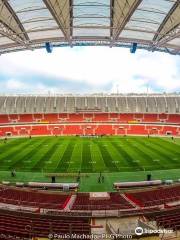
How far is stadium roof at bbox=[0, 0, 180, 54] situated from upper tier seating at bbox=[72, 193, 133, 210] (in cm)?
1406

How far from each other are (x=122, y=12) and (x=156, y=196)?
15.0m

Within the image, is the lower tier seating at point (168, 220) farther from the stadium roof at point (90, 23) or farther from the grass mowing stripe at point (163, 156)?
the grass mowing stripe at point (163, 156)

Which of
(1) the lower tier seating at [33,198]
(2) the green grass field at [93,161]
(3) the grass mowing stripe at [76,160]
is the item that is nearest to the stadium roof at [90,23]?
(1) the lower tier seating at [33,198]

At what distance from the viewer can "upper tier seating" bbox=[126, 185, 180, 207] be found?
25.1 m

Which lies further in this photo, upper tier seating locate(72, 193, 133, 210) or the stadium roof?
the stadium roof

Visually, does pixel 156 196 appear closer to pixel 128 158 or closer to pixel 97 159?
pixel 128 158

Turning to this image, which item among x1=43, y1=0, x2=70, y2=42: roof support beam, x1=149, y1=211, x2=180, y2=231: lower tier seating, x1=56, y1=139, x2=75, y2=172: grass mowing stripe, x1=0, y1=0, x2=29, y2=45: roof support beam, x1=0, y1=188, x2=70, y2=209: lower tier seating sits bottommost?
x1=0, y1=188, x2=70, y2=209: lower tier seating

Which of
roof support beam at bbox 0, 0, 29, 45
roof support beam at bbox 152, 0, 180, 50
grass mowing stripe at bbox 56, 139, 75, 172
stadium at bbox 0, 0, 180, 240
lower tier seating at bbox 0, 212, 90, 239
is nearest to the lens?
lower tier seating at bbox 0, 212, 90, 239

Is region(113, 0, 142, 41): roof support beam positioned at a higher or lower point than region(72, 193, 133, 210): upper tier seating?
higher

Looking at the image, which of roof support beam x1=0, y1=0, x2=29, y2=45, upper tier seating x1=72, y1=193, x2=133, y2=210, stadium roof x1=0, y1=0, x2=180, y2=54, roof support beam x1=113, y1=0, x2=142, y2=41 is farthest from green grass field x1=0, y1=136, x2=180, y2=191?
roof support beam x1=113, y1=0, x2=142, y2=41

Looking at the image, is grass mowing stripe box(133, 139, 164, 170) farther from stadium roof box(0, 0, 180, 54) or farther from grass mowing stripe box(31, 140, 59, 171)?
stadium roof box(0, 0, 180, 54)

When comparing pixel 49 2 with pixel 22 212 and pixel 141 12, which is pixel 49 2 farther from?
pixel 22 212

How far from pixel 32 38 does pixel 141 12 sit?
11.1m

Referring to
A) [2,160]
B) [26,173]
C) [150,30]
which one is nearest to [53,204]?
[26,173]
